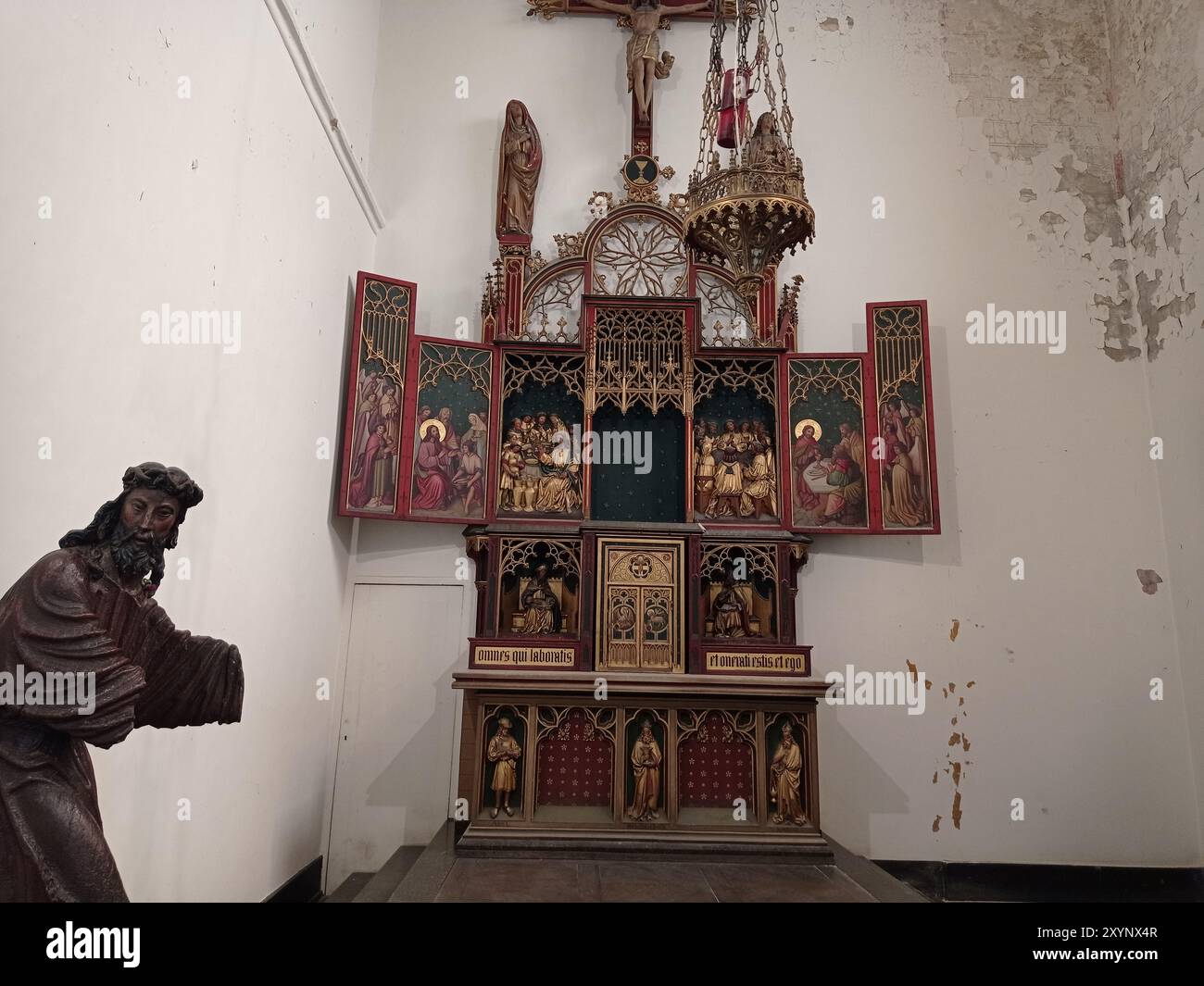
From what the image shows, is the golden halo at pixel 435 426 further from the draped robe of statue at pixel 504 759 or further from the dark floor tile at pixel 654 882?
the dark floor tile at pixel 654 882

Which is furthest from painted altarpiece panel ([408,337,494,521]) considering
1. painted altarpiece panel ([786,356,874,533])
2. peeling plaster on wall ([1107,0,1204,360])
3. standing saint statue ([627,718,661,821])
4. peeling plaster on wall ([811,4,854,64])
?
peeling plaster on wall ([1107,0,1204,360])

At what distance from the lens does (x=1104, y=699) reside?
661 centimetres

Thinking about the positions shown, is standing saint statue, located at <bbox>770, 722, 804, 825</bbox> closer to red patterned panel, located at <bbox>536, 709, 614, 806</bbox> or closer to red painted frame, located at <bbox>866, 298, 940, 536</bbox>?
red patterned panel, located at <bbox>536, 709, 614, 806</bbox>

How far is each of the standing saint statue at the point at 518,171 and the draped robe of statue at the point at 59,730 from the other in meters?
5.69

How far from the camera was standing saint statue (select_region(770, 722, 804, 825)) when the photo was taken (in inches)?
208

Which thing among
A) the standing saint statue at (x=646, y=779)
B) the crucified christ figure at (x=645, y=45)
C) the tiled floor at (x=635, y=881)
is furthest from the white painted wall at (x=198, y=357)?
the crucified christ figure at (x=645, y=45)

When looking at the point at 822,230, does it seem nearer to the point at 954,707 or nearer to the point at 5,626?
Answer: the point at 954,707

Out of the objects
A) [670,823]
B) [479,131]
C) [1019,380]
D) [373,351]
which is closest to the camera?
[670,823]

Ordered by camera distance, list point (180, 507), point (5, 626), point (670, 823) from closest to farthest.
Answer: point (5, 626)
point (180, 507)
point (670, 823)

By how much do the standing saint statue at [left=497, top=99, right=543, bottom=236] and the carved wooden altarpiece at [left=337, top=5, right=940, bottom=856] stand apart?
34mm

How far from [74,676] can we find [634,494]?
5248mm

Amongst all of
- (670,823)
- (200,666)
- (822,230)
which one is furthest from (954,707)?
(200,666)

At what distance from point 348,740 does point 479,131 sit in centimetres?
550

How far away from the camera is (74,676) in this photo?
1.95 metres
